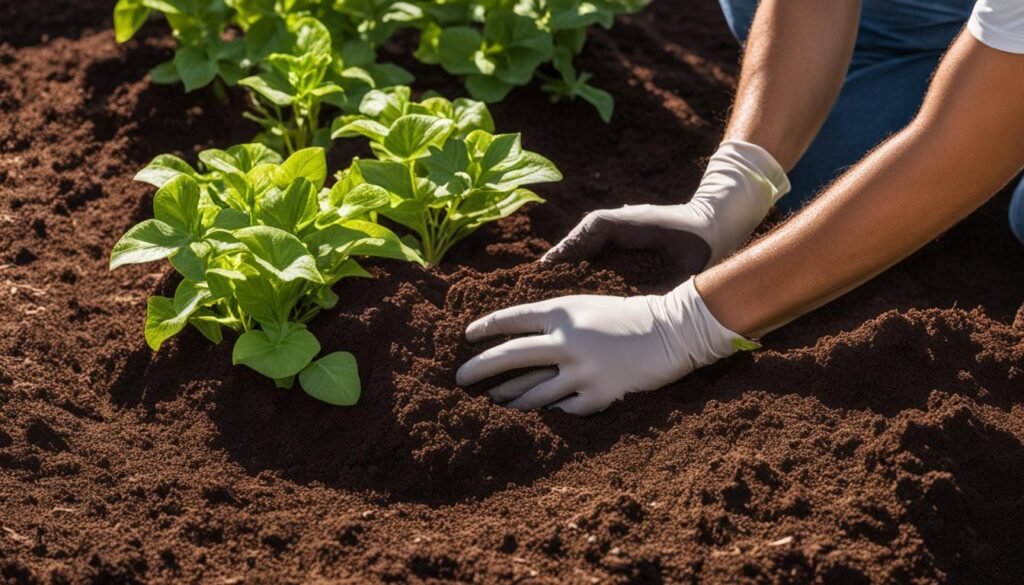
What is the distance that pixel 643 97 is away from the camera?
3.95 meters

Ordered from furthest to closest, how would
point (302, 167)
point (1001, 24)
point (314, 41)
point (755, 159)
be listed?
point (314, 41)
point (755, 159)
point (302, 167)
point (1001, 24)

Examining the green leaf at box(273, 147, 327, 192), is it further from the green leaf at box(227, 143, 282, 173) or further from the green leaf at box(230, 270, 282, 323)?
the green leaf at box(230, 270, 282, 323)

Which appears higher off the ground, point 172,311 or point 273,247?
point 273,247

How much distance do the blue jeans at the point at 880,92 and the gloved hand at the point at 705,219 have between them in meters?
0.55

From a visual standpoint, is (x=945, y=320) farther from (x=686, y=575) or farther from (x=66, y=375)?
(x=66, y=375)

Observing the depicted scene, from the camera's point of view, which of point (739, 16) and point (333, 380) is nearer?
point (333, 380)

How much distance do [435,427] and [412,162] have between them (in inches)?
25.9

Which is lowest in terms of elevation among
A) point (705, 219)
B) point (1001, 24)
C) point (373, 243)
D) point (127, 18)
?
point (705, 219)

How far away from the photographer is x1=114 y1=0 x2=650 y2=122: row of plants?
11.4 ft

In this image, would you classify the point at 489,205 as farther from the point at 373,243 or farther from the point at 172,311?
the point at 172,311

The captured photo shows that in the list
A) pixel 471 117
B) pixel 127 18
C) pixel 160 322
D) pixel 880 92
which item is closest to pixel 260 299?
pixel 160 322

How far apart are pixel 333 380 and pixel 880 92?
2045mm

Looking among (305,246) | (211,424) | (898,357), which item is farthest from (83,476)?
(898,357)

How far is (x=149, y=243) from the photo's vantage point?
2.54m
